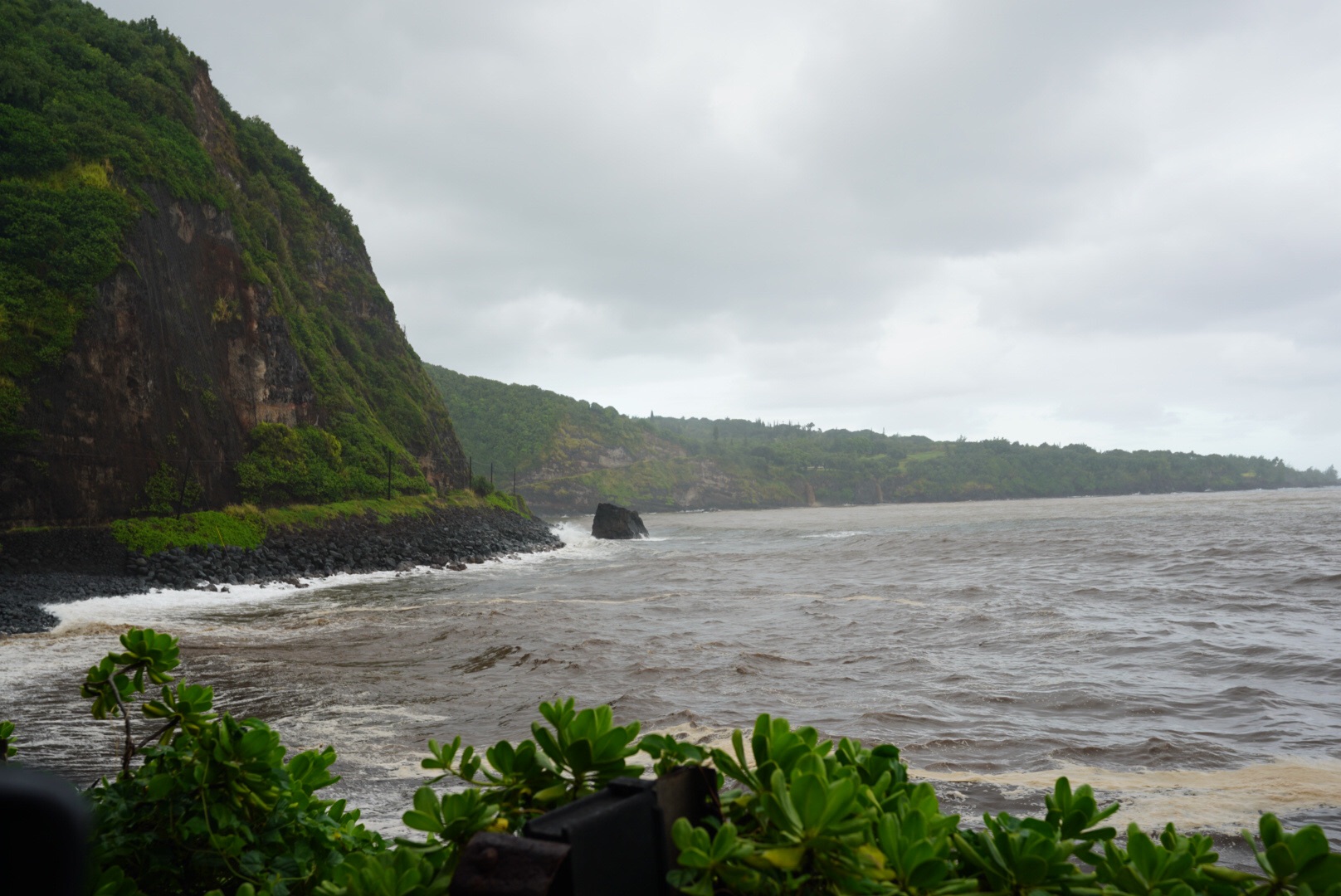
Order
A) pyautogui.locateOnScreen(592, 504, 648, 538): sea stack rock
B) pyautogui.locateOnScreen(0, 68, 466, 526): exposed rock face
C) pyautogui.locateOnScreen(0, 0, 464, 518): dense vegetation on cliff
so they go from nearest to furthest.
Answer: pyautogui.locateOnScreen(0, 68, 466, 526): exposed rock face < pyautogui.locateOnScreen(0, 0, 464, 518): dense vegetation on cliff < pyautogui.locateOnScreen(592, 504, 648, 538): sea stack rock

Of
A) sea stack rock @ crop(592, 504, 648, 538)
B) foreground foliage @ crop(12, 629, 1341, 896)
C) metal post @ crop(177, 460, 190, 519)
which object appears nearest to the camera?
foreground foliage @ crop(12, 629, 1341, 896)

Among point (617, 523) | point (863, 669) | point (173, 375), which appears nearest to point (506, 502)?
point (617, 523)

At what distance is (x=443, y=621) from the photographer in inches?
611

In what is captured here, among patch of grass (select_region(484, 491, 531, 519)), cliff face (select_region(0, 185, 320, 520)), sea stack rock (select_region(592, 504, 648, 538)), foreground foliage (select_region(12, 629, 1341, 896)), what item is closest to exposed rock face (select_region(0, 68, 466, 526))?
cliff face (select_region(0, 185, 320, 520))

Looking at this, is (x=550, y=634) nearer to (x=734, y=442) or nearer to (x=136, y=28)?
(x=136, y=28)

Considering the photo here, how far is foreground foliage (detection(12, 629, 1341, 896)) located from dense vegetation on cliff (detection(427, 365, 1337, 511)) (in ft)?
393

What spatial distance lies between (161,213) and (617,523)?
36.1m

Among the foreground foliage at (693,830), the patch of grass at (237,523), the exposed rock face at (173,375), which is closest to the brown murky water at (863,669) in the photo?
the foreground foliage at (693,830)

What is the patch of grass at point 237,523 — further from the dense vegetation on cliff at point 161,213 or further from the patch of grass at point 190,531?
the dense vegetation on cliff at point 161,213

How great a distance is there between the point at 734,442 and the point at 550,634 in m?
166

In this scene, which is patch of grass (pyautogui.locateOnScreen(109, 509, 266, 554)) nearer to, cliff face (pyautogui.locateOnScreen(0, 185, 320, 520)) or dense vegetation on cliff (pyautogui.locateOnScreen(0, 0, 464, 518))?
cliff face (pyautogui.locateOnScreen(0, 185, 320, 520))

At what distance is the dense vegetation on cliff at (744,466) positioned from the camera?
413 ft

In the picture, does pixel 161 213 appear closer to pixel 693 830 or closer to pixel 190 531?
pixel 190 531

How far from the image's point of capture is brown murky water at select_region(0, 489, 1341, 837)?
19.9 ft
